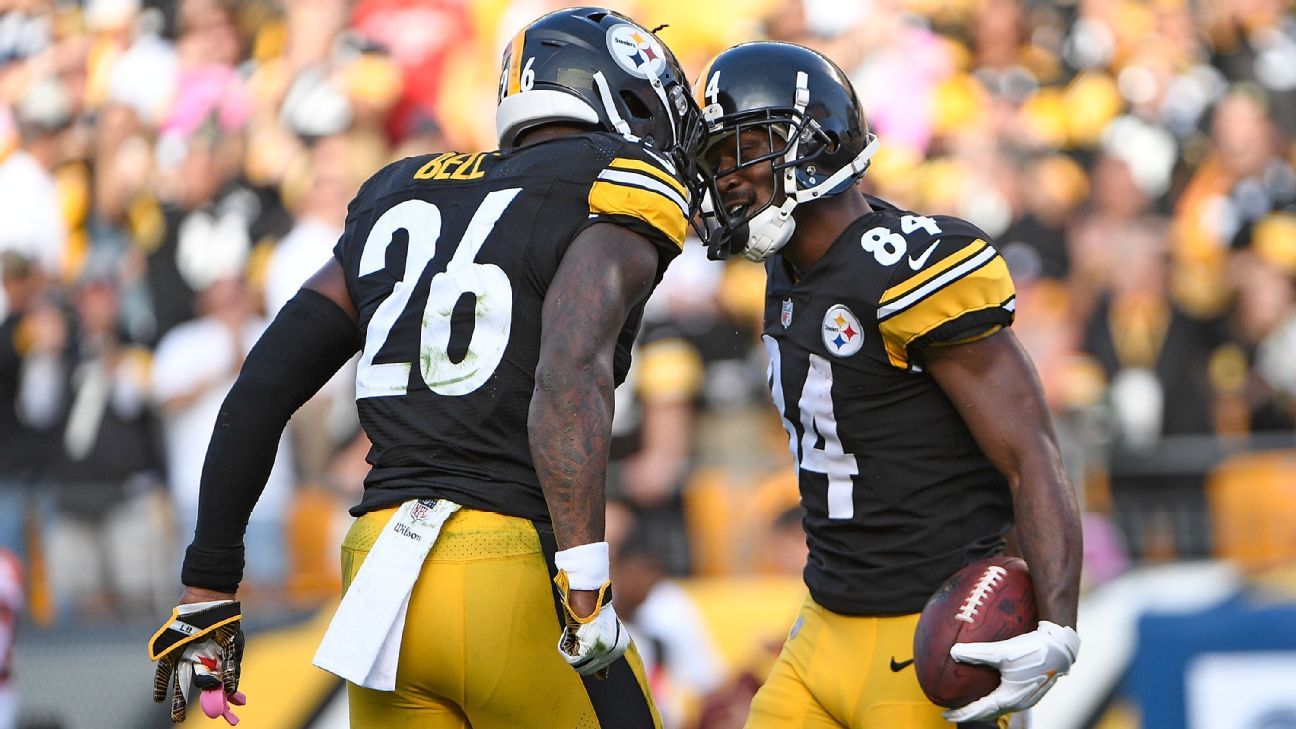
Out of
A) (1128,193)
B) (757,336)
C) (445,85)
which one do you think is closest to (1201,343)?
(1128,193)

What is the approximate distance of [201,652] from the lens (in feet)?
11.4

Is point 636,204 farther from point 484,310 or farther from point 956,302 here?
point 956,302

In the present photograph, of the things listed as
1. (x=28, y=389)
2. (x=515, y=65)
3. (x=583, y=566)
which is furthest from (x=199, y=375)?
(x=583, y=566)

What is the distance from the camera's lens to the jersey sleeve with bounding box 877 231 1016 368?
338cm

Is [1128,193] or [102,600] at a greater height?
[1128,193]

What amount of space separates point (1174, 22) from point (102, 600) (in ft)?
20.7

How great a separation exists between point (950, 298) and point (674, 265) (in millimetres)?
4527

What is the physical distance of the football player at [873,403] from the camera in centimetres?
338

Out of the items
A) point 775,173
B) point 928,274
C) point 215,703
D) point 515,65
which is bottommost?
point 215,703

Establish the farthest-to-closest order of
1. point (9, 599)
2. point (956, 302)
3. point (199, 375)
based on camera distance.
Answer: point (199, 375)
point (9, 599)
point (956, 302)

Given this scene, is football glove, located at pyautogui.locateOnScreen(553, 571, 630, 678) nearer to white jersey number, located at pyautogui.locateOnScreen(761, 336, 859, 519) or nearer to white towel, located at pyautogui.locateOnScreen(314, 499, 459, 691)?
white towel, located at pyautogui.locateOnScreen(314, 499, 459, 691)

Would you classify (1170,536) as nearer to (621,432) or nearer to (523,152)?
(621,432)

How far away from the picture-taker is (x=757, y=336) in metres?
7.65

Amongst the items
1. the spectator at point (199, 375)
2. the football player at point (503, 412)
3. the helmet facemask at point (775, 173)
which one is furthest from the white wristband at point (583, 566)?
the spectator at point (199, 375)
